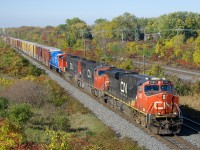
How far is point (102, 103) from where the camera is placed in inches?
1126

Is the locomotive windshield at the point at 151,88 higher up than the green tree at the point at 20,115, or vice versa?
the locomotive windshield at the point at 151,88

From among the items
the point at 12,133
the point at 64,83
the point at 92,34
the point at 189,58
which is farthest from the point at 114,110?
the point at 92,34

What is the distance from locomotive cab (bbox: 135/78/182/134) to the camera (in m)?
19.3

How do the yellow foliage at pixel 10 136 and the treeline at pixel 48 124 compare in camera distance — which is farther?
the treeline at pixel 48 124

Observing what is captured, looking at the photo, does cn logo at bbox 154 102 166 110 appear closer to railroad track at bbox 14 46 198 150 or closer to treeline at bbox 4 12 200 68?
railroad track at bbox 14 46 198 150

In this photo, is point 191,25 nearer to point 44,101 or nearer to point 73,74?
point 73,74

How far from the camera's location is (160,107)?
63.7 ft

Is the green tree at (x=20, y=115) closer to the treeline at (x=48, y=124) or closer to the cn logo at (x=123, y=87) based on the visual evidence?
the treeline at (x=48, y=124)

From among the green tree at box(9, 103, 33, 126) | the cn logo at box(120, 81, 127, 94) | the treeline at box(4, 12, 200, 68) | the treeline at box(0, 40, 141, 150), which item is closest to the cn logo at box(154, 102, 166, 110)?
the treeline at box(0, 40, 141, 150)

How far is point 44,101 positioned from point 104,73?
532 centimetres

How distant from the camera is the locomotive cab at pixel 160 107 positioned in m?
19.3

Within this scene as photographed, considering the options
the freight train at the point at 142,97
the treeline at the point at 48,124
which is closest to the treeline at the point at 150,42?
the freight train at the point at 142,97

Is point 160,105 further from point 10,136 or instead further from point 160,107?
point 10,136

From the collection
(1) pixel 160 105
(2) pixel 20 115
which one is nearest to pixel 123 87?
(1) pixel 160 105
